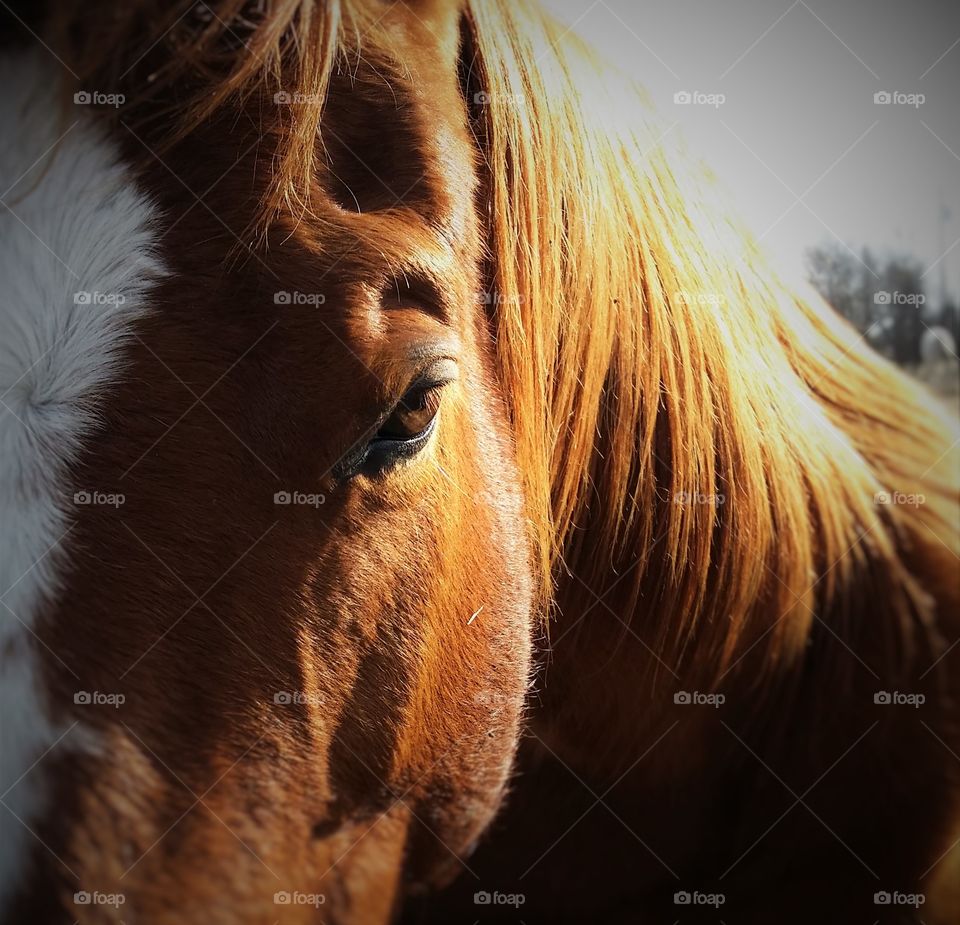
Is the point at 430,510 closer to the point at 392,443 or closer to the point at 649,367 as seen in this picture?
the point at 392,443

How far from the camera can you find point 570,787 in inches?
44.3

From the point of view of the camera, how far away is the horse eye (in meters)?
0.73

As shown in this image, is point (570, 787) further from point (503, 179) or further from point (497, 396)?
point (503, 179)

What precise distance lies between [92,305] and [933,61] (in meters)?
1.32

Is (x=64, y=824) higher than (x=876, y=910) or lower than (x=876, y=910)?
lower

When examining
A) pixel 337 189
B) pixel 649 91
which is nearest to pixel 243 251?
pixel 337 189

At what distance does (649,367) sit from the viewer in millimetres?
976

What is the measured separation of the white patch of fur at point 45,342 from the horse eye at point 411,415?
9.2 inches

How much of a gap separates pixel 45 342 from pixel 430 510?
37 centimetres

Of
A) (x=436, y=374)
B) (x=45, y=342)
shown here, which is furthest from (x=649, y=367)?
(x=45, y=342)

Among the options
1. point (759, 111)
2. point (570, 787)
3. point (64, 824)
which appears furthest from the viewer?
point (759, 111)

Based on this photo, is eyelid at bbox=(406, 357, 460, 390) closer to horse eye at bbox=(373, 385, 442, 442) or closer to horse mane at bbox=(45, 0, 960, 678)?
horse eye at bbox=(373, 385, 442, 442)

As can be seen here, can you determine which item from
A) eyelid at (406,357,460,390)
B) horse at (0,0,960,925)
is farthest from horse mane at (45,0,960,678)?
eyelid at (406,357,460,390)

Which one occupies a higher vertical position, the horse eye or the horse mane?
the horse mane
